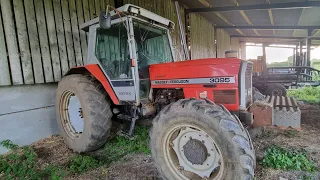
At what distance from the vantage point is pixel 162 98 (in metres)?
2.71

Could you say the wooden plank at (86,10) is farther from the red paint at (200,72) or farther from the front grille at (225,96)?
the front grille at (225,96)

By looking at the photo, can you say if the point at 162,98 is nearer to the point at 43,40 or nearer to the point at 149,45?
the point at 149,45

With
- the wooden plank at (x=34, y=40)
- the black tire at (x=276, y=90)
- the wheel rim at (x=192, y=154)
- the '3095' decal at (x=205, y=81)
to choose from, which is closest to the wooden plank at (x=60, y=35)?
the wooden plank at (x=34, y=40)

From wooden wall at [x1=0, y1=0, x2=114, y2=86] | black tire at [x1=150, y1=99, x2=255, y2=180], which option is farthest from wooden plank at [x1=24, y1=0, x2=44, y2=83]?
black tire at [x1=150, y1=99, x2=255, y2=180]

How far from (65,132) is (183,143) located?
217 cm

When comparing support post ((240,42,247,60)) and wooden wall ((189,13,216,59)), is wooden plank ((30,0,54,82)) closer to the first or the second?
wooden wall ((189,13,216,59))

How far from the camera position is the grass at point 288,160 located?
213 cm

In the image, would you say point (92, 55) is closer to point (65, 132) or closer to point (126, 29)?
point (126, 29)

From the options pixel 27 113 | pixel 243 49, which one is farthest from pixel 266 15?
pixel 243 49

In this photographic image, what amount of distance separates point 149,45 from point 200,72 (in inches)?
45.9

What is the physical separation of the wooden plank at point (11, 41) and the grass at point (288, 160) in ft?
12.8

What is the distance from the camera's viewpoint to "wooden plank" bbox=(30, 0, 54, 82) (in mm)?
3346

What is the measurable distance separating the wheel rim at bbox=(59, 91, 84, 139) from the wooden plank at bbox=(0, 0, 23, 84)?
0.81 m

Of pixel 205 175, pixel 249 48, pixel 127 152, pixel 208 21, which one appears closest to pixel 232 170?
pixel 205 175
